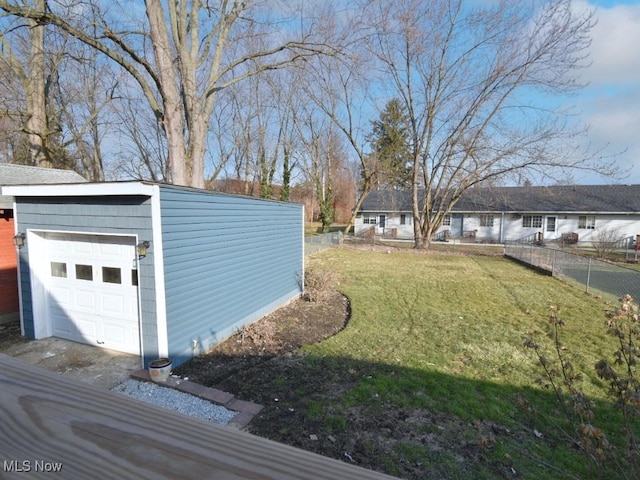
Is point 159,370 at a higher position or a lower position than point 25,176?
lower

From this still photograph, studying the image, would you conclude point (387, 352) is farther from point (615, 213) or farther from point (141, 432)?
point (615, 213)

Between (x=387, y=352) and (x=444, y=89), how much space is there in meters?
19.4

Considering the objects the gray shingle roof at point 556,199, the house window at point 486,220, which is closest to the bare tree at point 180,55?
the gray shingle roof at point 556,199

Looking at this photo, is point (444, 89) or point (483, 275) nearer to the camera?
point (483, 275)

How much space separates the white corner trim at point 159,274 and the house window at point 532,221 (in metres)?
29.6

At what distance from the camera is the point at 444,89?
66.9 feet

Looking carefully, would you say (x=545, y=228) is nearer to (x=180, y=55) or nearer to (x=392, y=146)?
(x=392, y=146)

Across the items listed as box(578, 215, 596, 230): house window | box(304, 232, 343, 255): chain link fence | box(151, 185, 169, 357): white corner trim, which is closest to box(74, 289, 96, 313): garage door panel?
box(151, 185, 169, 357): white corner trim

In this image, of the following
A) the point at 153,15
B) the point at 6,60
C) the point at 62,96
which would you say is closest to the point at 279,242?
the point at 153,15

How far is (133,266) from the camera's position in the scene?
5.62m

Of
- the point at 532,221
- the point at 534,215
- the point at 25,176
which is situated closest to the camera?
the point at 25,176

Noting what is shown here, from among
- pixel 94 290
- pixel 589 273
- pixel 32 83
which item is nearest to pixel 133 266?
pixel 94 290

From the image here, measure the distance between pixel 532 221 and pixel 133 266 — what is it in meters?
Result: 30.0

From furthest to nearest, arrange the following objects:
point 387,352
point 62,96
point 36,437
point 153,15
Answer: point 62,96 < point 153,15 < point 387,352 < point 36,437
